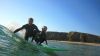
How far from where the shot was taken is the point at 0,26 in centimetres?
677

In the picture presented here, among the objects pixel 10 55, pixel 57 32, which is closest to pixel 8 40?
pixel 10 55

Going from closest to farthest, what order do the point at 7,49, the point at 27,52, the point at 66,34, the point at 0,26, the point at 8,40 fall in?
the point at 7,49 < the point at 27,52 < the point at 8,40 < the point at 0,26 < the point at 66,34

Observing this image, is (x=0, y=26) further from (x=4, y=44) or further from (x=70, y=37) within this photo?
(x=70, y=37)

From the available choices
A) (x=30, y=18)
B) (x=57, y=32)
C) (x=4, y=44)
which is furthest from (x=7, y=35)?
(x=57, y=32)

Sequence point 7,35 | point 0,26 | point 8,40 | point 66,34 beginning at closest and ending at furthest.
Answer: point 8,40 < point 7,35 < point 0,26 < point 66,34

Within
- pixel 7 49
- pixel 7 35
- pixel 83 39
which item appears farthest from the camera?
pixel 83 39

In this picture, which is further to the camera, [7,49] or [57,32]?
[57,32]

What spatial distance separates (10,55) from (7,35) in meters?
1.57

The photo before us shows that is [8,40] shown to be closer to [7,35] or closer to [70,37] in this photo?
[7,35]

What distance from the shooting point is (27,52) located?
5379mm

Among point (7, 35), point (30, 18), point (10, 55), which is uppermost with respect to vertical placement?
point (30, 18)

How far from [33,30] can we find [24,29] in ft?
1.88

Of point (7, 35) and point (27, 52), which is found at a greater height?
point (7, 35)

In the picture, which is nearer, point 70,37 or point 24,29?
point 24,29
